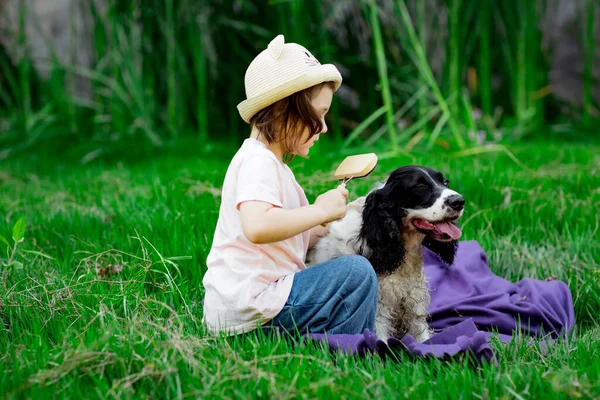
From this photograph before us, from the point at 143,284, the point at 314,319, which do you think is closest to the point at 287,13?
the point at 143,284

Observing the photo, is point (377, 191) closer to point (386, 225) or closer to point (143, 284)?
point (386, 225)

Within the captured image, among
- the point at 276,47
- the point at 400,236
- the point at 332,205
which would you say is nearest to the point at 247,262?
the point at 332,205

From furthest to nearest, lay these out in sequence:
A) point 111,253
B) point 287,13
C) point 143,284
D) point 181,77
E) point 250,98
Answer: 1. point 181,77
2. point 287,13
3. point 111,253
4. point 143,284
5. point 250,98

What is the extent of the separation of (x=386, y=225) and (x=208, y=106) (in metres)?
4.66

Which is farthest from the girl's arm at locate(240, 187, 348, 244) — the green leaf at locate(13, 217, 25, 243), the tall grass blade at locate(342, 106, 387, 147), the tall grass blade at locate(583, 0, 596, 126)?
the tall grass blade at locate(583, 0, 596, 126)

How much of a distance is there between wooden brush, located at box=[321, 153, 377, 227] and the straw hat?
1.14 feet

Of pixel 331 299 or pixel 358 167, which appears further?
pixel 358 167

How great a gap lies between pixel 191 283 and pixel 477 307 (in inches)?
49.8

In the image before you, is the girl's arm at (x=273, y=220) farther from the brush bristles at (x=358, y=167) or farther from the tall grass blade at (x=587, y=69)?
the tall grass blade at (x=587, y=69)

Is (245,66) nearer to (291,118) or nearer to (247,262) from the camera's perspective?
(291,118)

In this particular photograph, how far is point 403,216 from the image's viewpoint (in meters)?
2.82

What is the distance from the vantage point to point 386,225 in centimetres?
280

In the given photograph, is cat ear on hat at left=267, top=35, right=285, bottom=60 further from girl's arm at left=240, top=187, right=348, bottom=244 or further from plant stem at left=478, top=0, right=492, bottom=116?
plant stem at left=478, top=0, right=492, bottom=116

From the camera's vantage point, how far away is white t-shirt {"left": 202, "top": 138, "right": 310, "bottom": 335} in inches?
97.9
